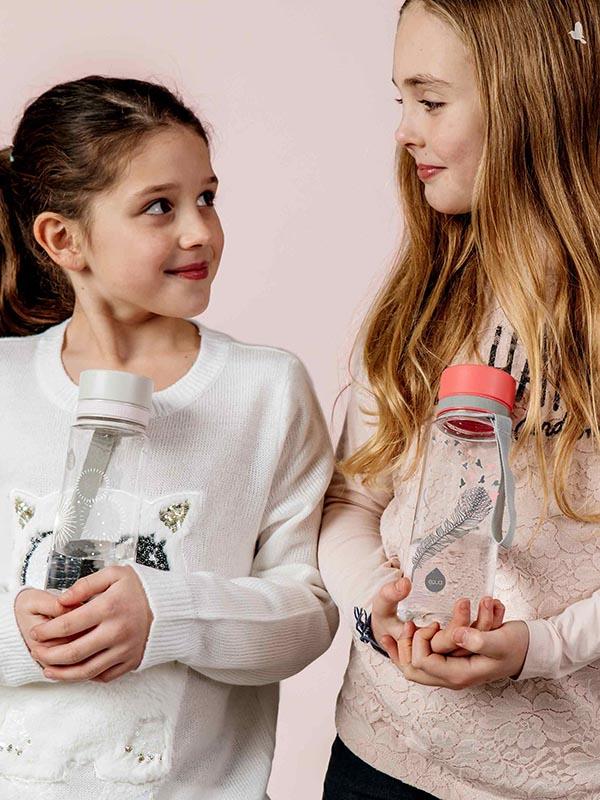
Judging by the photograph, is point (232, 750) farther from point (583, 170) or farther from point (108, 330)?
point (583, 170)

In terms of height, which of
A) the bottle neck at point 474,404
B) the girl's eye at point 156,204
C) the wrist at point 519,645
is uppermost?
the girl's eye at point 156,204

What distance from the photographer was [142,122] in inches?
52.6

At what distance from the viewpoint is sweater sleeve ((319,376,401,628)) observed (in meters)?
1.32

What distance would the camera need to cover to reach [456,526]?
1.15 metres

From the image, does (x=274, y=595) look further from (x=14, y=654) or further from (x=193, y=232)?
(x=193, y=232)

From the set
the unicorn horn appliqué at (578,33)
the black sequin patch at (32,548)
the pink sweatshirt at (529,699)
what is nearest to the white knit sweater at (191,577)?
the black sequin patch at (32,548)

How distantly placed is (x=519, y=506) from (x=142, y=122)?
525 mm

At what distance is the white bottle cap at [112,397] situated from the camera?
118 centimetres

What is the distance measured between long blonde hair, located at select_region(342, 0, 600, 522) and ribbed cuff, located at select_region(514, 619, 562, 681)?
5.3 inches

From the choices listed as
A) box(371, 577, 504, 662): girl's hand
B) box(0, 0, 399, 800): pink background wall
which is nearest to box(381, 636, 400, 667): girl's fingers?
box(371, 577, 504, 662): girl's hand

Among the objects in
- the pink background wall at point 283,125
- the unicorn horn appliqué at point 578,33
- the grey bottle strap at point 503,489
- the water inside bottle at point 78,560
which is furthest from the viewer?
the pink background wall at point 283,125

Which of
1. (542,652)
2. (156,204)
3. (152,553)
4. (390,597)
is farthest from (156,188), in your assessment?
(542,652)

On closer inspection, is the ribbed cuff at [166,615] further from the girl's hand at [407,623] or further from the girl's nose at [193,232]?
the girl's nose at [193,232]

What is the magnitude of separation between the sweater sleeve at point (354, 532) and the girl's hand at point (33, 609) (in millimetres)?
289
